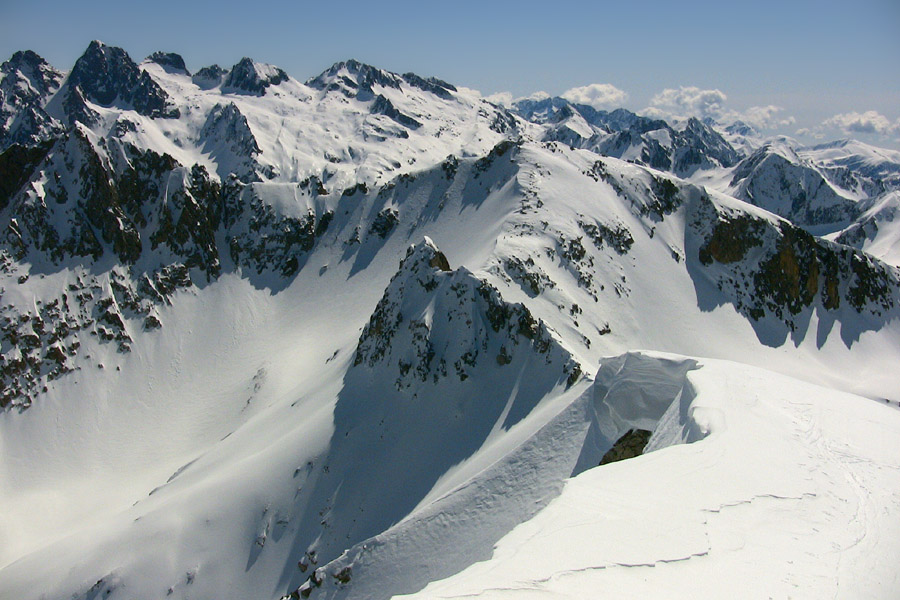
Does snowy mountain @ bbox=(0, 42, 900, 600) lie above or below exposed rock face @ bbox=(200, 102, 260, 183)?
below

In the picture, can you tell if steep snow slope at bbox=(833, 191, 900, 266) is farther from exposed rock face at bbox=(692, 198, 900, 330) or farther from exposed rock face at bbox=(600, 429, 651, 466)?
exposed rock face at bbox=(600, 429, 651, 466)

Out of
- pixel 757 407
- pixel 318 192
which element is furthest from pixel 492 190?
pixel 757 407

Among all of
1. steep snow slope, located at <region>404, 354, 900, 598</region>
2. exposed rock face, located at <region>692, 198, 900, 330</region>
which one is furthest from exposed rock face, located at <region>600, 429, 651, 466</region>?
exposed rock face, located at <region>692, 198, 900, 330</region>

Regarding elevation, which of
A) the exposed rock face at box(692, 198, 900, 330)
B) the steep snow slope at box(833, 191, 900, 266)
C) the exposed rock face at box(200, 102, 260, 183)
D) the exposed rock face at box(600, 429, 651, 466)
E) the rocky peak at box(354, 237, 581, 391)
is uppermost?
the exposed rock face at box(200, 102, 260, 183)

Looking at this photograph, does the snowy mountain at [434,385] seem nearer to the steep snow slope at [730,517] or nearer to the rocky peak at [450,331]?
the steep snow slope at [730,517]

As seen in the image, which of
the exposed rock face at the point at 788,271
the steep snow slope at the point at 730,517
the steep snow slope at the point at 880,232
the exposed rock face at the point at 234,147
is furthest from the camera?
the exposed rock face at the point at 234,147

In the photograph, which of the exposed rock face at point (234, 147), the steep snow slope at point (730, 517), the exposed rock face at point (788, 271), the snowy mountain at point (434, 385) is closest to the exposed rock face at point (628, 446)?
the snowy mountain at point (434, 385)

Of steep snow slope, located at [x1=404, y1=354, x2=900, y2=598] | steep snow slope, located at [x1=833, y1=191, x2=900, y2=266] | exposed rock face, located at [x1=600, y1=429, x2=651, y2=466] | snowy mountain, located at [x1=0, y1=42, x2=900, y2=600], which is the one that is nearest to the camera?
steep snow slope, located at [x1=404, y1=354, x2=900, y2=598]
